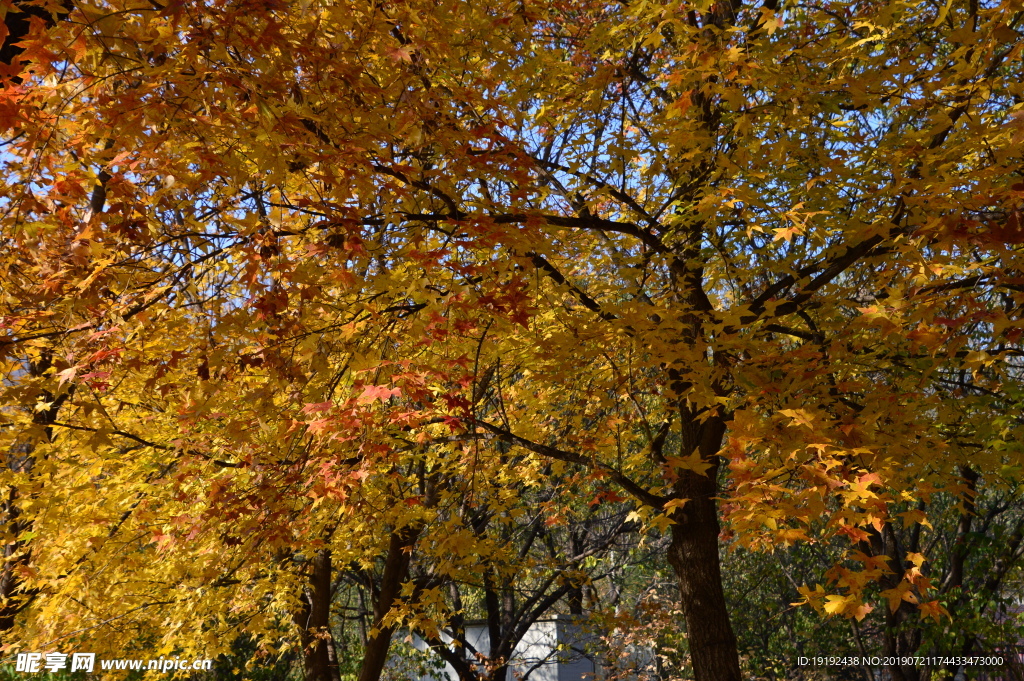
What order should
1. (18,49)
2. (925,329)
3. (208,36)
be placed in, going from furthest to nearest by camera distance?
(925,329) → (18,49) → (208,36)

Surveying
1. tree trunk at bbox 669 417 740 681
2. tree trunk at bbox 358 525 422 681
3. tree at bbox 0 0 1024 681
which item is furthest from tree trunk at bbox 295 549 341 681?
tree trunk at bbox 669 417 740 681

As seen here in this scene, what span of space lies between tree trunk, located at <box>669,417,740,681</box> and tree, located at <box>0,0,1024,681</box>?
24 millimetres

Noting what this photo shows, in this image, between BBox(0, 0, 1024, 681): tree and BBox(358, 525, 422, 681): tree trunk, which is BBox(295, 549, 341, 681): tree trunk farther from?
BBox(0, 0, 1024, 681): tree

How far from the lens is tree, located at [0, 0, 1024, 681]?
3496 millimetres

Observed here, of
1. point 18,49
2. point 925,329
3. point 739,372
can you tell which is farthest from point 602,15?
point 18,49

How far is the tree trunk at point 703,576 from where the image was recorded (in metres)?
5.24

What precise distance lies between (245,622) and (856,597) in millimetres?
6997

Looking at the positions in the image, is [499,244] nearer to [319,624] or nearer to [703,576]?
[703,576]

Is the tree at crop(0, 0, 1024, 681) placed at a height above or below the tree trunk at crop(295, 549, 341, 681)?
above

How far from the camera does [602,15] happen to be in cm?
630

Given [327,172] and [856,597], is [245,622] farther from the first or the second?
[856,597]

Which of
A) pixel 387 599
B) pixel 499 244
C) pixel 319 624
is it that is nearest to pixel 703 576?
pixel 499 244

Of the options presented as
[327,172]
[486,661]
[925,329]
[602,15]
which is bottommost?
[486,661]

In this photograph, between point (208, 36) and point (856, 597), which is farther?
point (856, 597)
